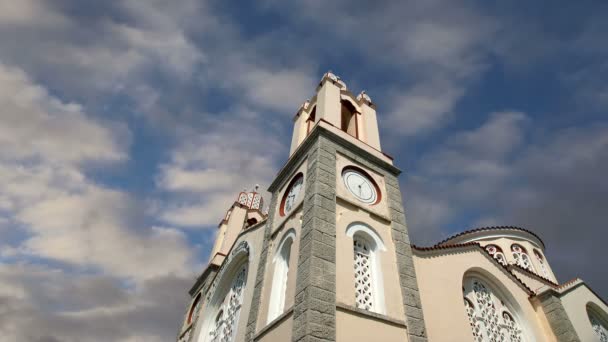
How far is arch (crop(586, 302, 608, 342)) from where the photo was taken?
1351 centimetres

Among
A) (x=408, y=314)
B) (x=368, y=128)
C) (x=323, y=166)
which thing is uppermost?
(x=368, y=128)

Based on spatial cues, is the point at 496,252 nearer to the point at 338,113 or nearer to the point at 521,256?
the point at 521,256

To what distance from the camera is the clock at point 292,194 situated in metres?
11.0

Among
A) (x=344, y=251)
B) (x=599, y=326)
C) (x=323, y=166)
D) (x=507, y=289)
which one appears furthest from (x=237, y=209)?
(x=599, y=326)

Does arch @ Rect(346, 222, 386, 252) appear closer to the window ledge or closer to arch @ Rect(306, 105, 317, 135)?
the window ledge

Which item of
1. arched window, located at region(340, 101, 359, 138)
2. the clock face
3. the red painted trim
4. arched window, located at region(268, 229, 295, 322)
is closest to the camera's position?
arched window, located at region(268, 229, 295, 322)

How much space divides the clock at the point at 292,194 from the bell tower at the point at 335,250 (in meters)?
0.03

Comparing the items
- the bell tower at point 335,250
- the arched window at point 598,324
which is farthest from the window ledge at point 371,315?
the arched window at point 598,324

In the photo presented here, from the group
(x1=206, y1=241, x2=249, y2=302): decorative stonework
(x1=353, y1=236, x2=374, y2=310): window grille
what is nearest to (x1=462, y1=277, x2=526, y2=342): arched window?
(x1=353, y1=236, x2=374, y2=310): window grille

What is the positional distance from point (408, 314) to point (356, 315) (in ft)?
4.91

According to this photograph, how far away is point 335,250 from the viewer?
8.45 m

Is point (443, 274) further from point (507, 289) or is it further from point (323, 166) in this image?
point (323, 166)

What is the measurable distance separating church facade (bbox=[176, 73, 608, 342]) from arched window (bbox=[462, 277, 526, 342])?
0.13 feet

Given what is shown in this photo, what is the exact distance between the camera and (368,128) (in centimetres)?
1371
